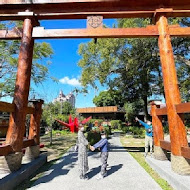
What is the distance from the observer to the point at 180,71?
51.0 feet

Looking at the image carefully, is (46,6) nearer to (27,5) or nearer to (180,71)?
(27,5)

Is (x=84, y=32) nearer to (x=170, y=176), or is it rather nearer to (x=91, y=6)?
(x=91, y=6)

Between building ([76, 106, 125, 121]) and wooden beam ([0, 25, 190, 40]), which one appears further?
building ([76, 106, 125, 121])

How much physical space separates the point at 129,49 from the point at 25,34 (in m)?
11.3

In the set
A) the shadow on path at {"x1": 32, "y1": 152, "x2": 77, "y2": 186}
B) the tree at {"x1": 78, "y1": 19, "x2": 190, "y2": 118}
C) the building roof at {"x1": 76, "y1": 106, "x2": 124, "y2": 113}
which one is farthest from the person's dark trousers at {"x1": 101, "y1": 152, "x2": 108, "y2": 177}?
the building roof at {"x1": 76, "y1": 106, "x2": 124, "y2": 113}

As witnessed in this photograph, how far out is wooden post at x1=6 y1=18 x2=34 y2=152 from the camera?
4.21 metres

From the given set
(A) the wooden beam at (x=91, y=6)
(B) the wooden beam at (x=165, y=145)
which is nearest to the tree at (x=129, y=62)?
(A) the wooden beam at (x=91, y=6)

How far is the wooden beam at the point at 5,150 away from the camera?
3.70 metres

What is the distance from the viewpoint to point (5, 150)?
12.5ft

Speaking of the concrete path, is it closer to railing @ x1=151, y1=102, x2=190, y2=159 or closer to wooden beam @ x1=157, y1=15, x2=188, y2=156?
railing @ x1=151, y1=102, x2=190, y2=159

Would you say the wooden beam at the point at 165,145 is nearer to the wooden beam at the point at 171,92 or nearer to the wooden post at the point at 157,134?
the wooden post at the point at 157,134

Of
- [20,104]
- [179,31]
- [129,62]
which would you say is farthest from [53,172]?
[129,62]

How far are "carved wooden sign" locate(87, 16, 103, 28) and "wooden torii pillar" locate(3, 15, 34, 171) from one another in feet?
5.85

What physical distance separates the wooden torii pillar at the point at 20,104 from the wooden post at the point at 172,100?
3743 millimetres
